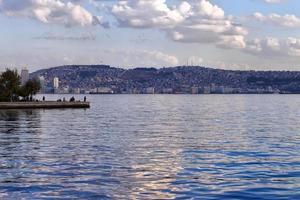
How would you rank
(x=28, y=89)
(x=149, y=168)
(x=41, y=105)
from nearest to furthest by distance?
(x=149, y=168) < (x=41, y=105) < (x=28, y=89)

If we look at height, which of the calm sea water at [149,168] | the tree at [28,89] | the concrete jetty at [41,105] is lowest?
the calm sea water at [149,168]

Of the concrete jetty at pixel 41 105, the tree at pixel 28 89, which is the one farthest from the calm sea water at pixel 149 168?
the tree at pixel 28 89

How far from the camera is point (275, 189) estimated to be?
21.8 meters

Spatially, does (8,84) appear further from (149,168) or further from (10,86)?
(149,168)

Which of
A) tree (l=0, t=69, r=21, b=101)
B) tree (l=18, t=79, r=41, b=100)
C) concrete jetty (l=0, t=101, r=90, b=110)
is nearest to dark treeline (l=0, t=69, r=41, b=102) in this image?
tree (l=0, t=69, r=21, b=101)

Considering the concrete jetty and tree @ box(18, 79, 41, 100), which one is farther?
tree @ box(18, 79, 41, 100)

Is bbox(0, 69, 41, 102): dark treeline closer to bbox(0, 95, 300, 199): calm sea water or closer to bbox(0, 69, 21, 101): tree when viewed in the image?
bbox(0, 69, 21, 101): tree

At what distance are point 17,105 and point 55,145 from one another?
266ft

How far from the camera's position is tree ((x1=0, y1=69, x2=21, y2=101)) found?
127375 millimetres

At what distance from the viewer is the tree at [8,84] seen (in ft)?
418

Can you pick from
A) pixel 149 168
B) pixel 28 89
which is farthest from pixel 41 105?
pixel 149 168

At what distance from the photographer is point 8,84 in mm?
127938

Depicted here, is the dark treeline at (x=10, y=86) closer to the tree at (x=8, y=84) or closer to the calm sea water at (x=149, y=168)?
the tree at (x=8, y=84)

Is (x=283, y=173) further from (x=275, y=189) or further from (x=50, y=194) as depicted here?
(x=50, y=194)
